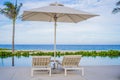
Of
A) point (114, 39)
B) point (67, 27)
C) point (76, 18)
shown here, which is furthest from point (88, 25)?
point (76, 18)

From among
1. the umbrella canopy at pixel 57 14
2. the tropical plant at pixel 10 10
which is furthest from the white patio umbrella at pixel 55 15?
the tropical plant at pixel 10 10

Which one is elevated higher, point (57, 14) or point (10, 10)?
point (10, 10)

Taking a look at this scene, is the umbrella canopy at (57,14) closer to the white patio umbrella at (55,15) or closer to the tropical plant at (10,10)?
the white patio umbrella at (55,15)

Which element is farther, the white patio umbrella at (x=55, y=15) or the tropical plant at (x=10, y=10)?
the tropical plant at (x=10, y=10)

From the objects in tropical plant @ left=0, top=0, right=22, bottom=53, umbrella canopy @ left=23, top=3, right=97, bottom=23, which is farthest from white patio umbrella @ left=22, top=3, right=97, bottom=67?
tropical plant @ left=0, top=0, right=22, bottom=53

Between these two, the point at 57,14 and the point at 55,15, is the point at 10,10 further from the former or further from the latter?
the point at 55,15

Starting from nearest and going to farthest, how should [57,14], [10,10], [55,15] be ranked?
1. [55,15]
2. [57,14]
3. [10,10]

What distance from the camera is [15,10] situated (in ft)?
59.0

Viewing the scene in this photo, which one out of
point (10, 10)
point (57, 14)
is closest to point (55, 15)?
point (57, 14)

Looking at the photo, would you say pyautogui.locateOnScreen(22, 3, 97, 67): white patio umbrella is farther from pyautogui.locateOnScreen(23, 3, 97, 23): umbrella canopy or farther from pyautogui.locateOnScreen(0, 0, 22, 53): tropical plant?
pyautogui.locateOnScreen(0, 0, 22, 53): tropical plant

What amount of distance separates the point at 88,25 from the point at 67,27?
3491 millimetres

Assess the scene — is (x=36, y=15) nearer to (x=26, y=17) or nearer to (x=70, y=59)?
(x=26, y=17)

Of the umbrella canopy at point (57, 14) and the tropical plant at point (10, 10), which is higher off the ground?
the tropical plant at point (10, 10)

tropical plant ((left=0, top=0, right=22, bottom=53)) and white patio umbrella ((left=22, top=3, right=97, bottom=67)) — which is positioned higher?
tropical plant ((left=0, top=0, right=22, bottom=53))
